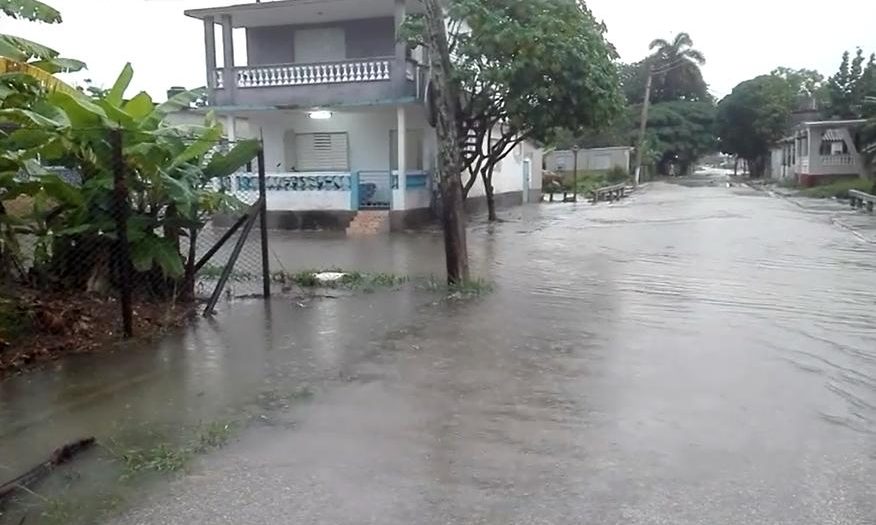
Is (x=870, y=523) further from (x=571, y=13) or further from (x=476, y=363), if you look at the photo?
(x=571, y=13)

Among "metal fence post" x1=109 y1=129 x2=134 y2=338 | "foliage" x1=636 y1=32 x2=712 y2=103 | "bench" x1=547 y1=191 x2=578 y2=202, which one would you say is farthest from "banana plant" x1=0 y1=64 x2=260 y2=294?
"foliage" x1=636 y1=32 x2=712 y2=103

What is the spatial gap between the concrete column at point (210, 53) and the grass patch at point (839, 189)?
25499 millimetres

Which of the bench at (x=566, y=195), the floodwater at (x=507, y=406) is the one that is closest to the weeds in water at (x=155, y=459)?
the floodwater at (x=507, y=406)

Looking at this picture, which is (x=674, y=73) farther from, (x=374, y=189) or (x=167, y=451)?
(x=167, y=451)

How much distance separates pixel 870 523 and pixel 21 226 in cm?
787

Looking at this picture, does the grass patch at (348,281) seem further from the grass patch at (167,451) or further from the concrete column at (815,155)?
the concrete column at (815,155)

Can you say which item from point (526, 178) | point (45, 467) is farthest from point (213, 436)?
point (526, 178)

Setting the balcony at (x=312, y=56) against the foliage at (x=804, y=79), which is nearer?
the balcony at (x=312, y=56)

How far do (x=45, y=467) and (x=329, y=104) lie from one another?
19122mm

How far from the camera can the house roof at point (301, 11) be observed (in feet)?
72.1

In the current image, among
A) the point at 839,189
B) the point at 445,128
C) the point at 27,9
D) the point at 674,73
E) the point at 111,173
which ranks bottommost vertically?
the point at 839,189

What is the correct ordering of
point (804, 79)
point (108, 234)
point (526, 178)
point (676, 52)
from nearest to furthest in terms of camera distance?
1. point (108, 234)
2. point (526, 178)
3. point (676, 52)
4. point (804, 79)

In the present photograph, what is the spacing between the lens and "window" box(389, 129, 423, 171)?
2433 cm

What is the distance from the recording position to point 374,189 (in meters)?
23.0
